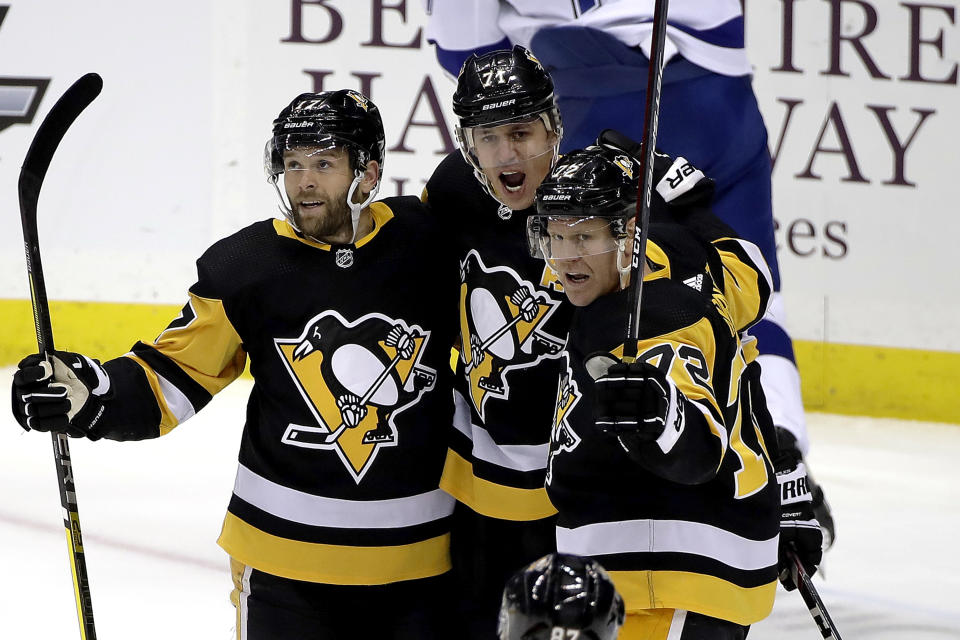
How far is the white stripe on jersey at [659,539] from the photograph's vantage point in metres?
1.63

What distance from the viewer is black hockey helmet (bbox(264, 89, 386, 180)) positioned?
6.17ft

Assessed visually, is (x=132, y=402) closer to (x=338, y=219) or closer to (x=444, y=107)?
(x=338, y=219)

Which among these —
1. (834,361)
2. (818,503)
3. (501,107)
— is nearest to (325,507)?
(501,107)

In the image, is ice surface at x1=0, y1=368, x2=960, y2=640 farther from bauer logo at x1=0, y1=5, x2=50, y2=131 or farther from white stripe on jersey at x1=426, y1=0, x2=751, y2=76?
white stripe on jersey at x1=426, y1=0, x2=751, y2=76

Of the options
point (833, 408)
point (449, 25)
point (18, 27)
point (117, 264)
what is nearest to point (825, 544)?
point (449, 25)

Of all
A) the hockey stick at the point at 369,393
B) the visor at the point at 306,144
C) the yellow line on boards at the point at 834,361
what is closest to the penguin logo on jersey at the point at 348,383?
the hockey stick at the point at 369,393

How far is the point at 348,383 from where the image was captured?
1896 mm

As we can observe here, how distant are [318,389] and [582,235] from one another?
1.52ft

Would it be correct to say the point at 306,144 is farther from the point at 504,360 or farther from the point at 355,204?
the point at 504,360

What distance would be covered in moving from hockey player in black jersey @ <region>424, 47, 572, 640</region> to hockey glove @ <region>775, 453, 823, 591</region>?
39 cm

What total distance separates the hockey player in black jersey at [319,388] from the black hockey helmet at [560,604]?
0.79m

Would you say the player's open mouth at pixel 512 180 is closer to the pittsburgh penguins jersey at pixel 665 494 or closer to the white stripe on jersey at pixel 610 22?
the pittsburgh penguins jersey at pixel 665 494

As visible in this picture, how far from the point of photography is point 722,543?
165 centimetres

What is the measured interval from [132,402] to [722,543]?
814mm
